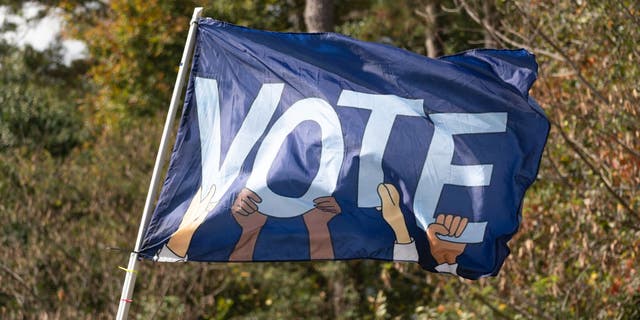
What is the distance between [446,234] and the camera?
570cm

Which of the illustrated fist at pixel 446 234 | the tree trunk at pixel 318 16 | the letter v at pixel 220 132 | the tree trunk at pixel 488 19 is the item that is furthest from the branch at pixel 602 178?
the tree trunk at pixel 318 16

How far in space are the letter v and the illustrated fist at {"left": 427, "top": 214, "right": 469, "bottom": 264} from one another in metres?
1.10

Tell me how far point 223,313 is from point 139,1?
23.8 ft

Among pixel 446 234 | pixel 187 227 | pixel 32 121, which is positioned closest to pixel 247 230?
pixel 187 227

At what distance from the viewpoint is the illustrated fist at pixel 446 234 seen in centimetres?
569

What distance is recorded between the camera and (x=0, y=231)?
11.8 meters

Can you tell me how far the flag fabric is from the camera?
5699 millimetres

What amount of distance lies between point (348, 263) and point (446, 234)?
8807mm

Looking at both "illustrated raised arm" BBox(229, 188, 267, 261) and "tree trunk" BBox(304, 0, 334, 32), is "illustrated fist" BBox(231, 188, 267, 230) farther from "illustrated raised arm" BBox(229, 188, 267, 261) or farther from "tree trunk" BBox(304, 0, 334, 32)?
"tree trunk" BBox(304, 0, 334, 32)

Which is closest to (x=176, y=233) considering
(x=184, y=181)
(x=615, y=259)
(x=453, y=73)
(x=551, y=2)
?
(x=184, y=181)

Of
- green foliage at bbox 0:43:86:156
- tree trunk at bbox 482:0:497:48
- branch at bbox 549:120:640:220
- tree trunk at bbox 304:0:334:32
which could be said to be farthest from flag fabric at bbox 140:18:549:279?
green foliage at bbox 0:43:86:156

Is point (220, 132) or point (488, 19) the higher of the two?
point (220, 132)

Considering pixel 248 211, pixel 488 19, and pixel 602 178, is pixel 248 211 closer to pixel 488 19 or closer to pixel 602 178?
pixel 602 178

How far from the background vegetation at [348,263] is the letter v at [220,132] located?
13.5 ft
